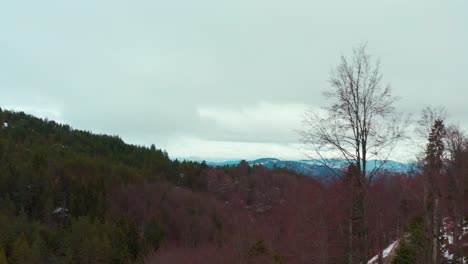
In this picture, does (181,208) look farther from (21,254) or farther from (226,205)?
(21,254)

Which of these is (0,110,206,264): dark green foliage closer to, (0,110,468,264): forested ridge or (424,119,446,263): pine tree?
(0,110,468,264): forested ridge

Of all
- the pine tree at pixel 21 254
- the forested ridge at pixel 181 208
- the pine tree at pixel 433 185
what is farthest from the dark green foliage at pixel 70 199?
the pine tree at pixel 433 185

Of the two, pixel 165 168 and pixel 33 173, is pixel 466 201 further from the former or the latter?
pixel 165 168

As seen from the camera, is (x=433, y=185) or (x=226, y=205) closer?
(x=433, y=185)

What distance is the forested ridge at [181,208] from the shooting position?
20.2m

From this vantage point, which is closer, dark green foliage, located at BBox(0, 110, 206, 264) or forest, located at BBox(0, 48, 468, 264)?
forest, located at BBox(0, 48, 468, 264)

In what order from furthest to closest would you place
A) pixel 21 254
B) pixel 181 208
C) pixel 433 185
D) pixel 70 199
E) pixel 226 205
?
pixel 226 205
pixel 181 208
pixel 70 199
pixel 21 254
pixel 433 185

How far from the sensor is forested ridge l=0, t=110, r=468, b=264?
20234mm

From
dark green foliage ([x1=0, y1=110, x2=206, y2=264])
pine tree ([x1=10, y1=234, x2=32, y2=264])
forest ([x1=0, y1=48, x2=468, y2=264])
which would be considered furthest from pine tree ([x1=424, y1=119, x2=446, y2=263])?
pine tree ([x1=10, y1=234, x2=32, y2=264])

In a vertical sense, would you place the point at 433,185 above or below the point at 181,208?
above

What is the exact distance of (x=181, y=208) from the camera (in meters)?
91.5

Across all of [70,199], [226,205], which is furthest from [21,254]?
[226,205]

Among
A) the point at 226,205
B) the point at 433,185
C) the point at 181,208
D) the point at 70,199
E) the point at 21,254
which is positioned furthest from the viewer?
the point at 226,205

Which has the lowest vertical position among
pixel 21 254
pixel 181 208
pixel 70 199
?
pixel 21 254
